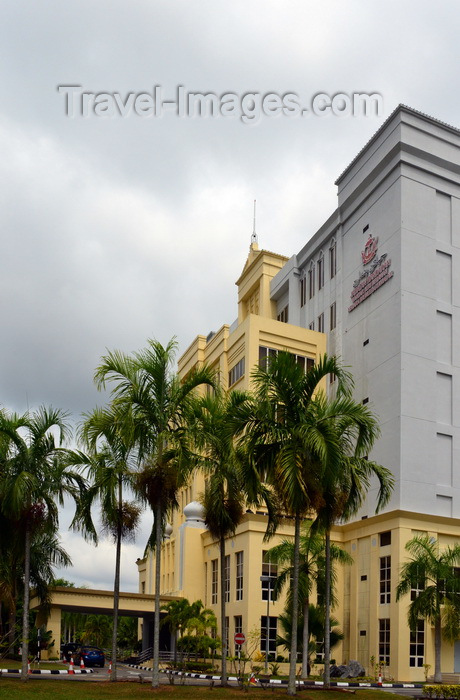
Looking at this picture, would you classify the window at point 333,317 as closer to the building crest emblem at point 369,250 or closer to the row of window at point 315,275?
the row of window at point 315,275

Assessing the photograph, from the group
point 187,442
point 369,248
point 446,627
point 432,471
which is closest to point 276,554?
point 446,627

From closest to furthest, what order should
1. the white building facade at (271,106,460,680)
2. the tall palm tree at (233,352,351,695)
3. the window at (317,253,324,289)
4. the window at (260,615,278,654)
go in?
the tall palm tree at (233,352,351,695) → the white building facade at (271,106,460,680) → the window at (260,615,278,654) → the window at (317,253,324,289)

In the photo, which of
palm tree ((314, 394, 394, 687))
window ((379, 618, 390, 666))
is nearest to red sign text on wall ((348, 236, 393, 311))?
window ((379, 618, 390, 666))

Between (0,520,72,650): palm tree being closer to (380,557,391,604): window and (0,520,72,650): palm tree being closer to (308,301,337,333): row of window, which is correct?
(380,557,391,604): window

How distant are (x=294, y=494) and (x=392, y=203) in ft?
118

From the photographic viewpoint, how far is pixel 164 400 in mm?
26750

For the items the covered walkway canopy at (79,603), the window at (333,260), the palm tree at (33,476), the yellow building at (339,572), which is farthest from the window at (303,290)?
A: the palm tree at (33,476)

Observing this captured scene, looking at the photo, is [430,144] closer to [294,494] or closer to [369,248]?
[369,248]

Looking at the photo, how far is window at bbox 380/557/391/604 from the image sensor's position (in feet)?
A: 166

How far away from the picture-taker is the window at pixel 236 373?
63.8 metres

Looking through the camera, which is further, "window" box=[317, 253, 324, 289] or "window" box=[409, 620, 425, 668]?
"window" box=[317, 253, 324, 289]

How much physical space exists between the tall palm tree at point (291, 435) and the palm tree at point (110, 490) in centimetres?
531

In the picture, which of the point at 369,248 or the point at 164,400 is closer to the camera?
the point at 164,400

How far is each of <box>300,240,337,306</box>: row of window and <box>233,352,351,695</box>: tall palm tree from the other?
130 ft
